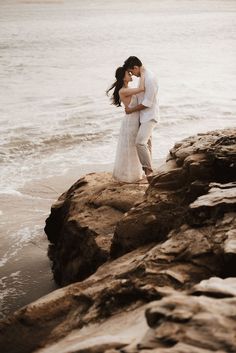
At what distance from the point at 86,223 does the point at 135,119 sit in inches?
86.9

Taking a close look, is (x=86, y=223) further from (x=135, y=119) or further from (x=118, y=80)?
(x=118, y=80)

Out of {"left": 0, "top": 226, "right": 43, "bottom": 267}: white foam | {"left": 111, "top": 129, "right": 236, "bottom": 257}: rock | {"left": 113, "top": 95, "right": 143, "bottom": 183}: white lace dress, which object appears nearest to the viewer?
{"left": 111, "top": 129, "right": 236, "bottom": 257}: rock

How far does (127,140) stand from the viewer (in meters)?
7.86

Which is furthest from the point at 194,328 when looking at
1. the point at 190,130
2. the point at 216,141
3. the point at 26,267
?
the point at 190,130

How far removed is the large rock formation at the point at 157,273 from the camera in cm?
274

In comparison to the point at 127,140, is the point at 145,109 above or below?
above

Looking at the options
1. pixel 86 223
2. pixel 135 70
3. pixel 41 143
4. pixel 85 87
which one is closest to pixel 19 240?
pixel 86 223

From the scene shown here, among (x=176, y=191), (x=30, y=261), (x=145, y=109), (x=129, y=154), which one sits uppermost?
(x=145, y=109)

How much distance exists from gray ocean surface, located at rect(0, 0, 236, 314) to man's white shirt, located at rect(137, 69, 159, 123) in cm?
271

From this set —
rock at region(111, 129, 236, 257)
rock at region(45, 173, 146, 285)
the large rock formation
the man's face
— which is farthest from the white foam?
Answer: the man's face

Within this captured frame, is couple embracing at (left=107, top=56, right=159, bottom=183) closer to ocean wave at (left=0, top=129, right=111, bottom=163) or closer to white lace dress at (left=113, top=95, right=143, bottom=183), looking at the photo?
white lace dress at (left=113, top=95, right=143, bottom=183)

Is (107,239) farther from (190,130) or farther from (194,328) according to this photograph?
(190,130)

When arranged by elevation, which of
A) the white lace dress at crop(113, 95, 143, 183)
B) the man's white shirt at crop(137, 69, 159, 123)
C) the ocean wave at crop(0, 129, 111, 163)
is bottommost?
the ocean wave at crop(0, 129, 111, 163)

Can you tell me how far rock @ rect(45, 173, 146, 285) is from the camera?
6.00m
